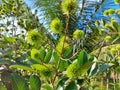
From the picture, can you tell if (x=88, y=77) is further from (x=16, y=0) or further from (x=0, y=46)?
(x=16, y=0)

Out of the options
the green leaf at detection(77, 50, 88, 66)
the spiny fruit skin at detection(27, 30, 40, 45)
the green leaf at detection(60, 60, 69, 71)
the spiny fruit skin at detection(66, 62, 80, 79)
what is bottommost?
the green leaf at detection(60, 60, 69, 71)

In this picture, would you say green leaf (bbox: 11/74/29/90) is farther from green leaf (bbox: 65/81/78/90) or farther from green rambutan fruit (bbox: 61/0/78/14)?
green rambutan fruit (bbox: 61/0/78/14)

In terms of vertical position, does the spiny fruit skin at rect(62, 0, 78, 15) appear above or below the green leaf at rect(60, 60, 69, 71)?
above

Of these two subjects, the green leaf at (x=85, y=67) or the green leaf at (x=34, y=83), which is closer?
the green leaf at (x=85, y=67)

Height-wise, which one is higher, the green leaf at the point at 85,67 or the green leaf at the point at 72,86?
the green leaf at the point at 85,67

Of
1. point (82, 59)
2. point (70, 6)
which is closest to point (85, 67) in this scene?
point (82, 59)

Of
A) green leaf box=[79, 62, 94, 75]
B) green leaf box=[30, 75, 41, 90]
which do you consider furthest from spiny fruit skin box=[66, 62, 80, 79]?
green leaf box=[30, 75, 41, 90]

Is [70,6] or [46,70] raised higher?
[70,6]

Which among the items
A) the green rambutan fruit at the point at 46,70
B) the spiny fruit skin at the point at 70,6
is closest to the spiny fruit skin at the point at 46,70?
the green rambutan fruit at the point at 46,70

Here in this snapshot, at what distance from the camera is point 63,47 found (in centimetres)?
89

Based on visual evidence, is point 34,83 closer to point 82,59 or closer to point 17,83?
point 17,83

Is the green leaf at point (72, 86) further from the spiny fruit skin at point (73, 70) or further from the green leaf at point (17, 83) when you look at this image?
the green leaf at point (17, 83)

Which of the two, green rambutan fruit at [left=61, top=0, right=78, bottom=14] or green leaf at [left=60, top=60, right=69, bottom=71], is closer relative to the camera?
green rambutan fruit at [left=61, top=0, right=78, bottom=14]

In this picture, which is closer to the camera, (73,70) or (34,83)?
(73,70)
